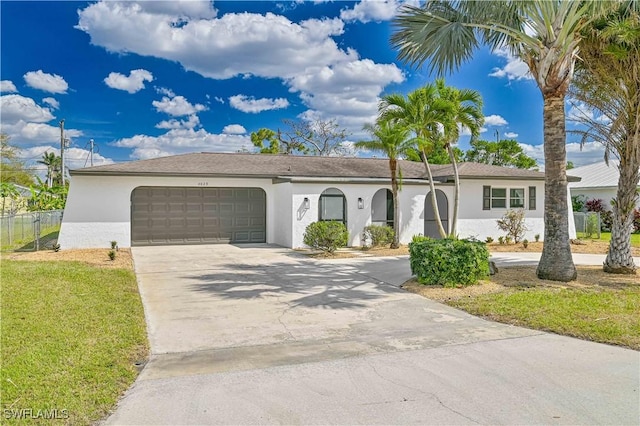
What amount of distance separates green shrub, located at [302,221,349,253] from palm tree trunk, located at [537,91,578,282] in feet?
21.2

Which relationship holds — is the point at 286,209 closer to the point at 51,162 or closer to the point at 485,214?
the point at 485,214

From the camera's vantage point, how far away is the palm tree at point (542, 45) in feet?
29.9

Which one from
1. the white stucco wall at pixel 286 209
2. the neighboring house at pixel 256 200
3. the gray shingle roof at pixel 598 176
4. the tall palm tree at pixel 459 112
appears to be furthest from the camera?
the gray shingle roof at pixel 598 176

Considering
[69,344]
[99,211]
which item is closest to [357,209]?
[99,211]

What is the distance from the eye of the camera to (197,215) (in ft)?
59.1

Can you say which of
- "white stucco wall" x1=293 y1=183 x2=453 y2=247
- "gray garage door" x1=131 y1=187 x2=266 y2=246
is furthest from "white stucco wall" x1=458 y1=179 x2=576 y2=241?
"gray garage door" x1=131 y1=187 x2=266 y2=246

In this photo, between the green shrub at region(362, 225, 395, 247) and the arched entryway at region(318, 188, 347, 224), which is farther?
the arched entryway at region(318, 188, 347, 224)

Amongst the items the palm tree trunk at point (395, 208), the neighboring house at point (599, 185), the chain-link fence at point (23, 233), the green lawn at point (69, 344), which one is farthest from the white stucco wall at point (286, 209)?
the neighboring house at point (599, 185)

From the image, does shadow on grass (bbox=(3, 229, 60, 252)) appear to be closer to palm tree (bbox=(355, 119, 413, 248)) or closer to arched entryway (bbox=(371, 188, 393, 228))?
palm tree (bbox=(355, 119, 413, 248))

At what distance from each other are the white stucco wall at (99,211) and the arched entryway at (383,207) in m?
8.77

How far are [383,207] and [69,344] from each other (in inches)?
638

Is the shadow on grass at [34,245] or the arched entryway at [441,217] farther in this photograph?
the arched entryway at [441,217]

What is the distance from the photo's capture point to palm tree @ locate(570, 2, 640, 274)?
998 centimetres

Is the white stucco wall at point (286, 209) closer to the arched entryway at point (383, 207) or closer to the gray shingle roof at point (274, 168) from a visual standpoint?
the gray shingle roof at point (274, 168)
